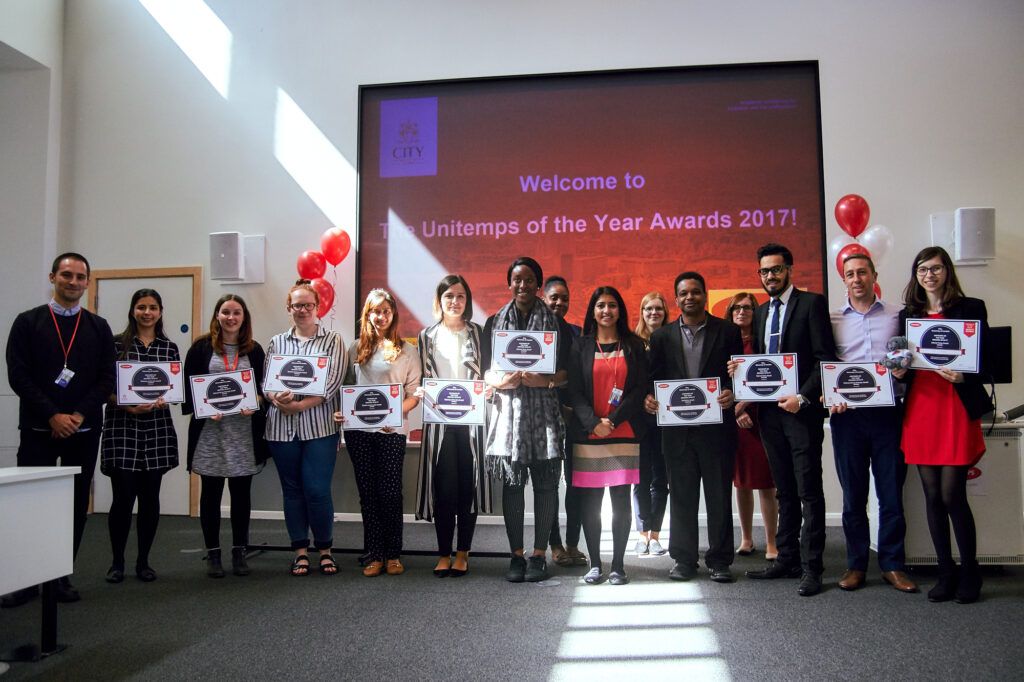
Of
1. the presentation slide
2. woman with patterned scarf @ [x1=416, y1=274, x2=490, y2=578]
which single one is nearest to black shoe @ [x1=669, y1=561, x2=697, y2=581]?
woman with patterned scarf @ [x1=416, y1=274, x2=490, y2=578]

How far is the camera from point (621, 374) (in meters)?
3.24

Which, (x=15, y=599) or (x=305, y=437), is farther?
(x=305, y=437)

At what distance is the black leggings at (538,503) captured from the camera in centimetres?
333

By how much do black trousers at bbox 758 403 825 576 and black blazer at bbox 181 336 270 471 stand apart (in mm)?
2559

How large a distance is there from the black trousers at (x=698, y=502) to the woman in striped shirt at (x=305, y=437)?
5.80ft

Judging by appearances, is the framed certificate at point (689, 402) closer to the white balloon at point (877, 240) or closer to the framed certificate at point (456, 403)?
the framed certificate at point (456, 403)

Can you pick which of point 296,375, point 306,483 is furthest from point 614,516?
point 296,375

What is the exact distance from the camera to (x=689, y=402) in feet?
10.5

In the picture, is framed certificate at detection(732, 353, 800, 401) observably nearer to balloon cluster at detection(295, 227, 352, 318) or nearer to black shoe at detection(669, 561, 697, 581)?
black shoe at detection(669, 561, 697, 581)

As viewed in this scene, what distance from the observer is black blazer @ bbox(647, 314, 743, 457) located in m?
3.28

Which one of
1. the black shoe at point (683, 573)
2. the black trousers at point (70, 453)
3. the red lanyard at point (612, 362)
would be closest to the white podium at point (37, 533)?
the black trousers at point (70, 453)

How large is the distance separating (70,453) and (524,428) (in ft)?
7.07

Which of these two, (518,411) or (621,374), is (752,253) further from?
(518,411)

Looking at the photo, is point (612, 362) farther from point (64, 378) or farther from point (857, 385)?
point (64, 378)
